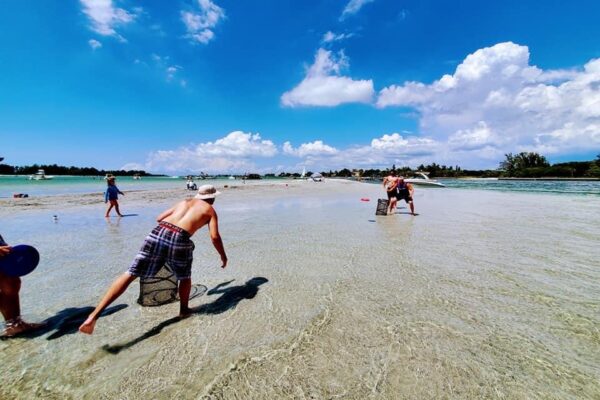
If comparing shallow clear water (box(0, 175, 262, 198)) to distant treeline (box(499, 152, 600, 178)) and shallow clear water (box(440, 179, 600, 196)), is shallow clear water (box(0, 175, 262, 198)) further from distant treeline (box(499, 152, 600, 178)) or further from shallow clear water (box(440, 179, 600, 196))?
distant treeline (box(499, 152, 600, 178))

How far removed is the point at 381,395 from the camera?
2.62 m

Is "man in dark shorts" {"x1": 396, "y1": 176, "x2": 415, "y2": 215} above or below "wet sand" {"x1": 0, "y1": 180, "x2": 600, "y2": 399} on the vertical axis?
above

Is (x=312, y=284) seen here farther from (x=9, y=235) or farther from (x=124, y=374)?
(x=9, y=235)

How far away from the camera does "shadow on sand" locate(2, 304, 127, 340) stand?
3641 mm

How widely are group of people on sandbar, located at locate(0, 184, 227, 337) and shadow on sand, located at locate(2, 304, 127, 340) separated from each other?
11 centimetres

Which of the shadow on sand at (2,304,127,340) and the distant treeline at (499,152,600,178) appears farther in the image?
the distant treeline at (499,152,600,178)

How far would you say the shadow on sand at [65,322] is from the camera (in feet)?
11.9

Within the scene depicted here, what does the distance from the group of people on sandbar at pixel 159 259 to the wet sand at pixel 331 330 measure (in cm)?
32

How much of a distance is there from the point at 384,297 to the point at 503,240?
247 inches

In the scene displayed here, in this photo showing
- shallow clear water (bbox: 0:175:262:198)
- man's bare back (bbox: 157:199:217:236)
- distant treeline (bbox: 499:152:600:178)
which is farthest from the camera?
distant treeline (bbox: 499:152:600:178)

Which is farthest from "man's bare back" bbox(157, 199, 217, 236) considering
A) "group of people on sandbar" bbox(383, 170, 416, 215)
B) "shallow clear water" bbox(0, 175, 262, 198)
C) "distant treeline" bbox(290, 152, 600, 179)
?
"distant treeline" bbox(290, 152, 600, 179)

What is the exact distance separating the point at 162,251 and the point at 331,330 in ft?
8.15

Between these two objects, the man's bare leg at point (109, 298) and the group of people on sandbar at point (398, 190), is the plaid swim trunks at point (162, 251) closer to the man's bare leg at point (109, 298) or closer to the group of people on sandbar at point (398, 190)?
the man's bare leg at point (109, 298)

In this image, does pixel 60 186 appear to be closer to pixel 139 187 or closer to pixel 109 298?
pixel 139 187
